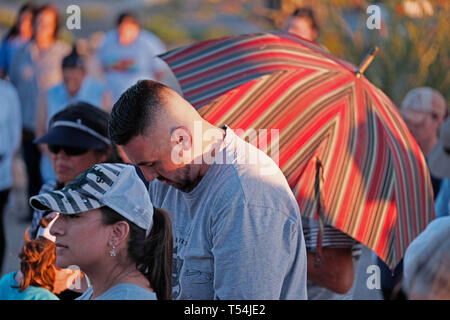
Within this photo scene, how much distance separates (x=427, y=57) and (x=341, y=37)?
112cm

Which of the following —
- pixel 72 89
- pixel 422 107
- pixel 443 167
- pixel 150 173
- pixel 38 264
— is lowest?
pixel 38 264

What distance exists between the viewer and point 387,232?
13.0 ft

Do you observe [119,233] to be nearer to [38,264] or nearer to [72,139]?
[38,264]

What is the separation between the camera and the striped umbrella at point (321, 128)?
3779mm

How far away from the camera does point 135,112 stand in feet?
9.29

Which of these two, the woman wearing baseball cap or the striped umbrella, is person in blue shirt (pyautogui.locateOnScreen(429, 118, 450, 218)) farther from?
the woman wearing baseball cap

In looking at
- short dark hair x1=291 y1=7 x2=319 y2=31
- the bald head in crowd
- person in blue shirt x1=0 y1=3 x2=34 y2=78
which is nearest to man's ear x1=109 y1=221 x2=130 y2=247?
the bald head in crowd

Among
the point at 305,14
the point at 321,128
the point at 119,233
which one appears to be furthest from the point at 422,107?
the point at 119,233

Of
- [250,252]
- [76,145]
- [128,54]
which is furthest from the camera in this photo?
[128,54]

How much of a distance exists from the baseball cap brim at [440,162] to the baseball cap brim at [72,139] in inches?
77.3

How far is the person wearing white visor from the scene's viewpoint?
2.69m

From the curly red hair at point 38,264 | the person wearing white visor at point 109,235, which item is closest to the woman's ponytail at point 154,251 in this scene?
the person wearing white visor at point 109,235

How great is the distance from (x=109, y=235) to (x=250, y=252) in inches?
18.1

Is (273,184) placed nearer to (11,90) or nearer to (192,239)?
(192,239)
